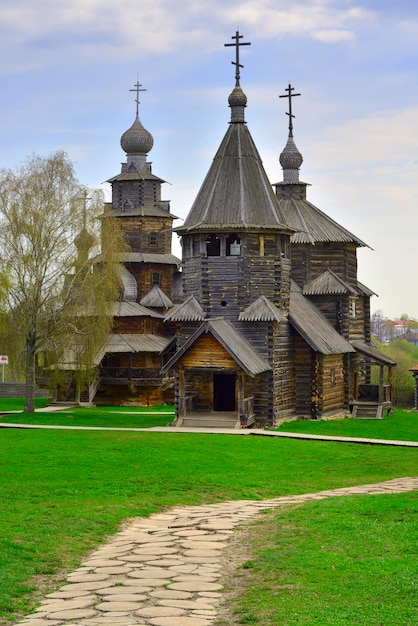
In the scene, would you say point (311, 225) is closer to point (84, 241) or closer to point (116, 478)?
point (84, 241)

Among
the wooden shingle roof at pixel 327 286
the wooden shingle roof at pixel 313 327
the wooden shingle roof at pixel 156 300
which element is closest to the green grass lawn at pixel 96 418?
the wooden shingle roof at pixel 313 327

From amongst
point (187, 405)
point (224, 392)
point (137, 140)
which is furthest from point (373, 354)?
point (137, 140)

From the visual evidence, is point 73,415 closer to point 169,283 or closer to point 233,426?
point 233,426

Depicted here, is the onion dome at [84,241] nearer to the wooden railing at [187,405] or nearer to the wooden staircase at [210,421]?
the wooden railing at [187,405]

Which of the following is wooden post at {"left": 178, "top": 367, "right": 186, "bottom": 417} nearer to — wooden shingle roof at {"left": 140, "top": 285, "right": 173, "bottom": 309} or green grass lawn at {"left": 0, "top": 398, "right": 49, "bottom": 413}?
green grass lawn at {"left": 0, "top": 398, "right": 49, "bottom": 413}

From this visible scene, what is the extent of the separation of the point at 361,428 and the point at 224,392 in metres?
5.59

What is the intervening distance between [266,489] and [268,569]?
8.82m

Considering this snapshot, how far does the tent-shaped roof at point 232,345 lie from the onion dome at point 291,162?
14596 mm

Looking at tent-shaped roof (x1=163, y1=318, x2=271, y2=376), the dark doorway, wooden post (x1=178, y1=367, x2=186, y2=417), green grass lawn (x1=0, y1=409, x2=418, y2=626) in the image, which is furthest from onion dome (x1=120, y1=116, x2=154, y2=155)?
green grass lawn (x1=0, y1=409, x2=418, y2=626)

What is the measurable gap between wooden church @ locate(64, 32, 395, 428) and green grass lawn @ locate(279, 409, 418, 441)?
111 centimetres

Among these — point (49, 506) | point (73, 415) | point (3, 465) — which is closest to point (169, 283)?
point (73, 415)

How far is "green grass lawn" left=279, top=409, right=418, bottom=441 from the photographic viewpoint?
121 ft

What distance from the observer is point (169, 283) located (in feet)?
181

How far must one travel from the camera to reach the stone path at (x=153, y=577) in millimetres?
10391
